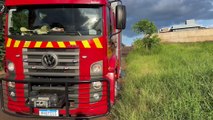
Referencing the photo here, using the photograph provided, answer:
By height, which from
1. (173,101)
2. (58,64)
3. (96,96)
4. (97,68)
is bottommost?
(173,101)

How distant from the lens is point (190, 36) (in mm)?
56500

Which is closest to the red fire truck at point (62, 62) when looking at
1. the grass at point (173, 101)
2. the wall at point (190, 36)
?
the grass at point (173, 101)

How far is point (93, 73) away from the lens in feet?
24.9

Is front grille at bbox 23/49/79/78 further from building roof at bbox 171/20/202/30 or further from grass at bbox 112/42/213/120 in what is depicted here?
building roof at bbox 171/20/202/30

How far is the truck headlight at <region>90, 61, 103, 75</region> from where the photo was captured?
300 inches

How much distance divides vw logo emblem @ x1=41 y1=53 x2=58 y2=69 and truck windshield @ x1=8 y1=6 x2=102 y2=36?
48cm

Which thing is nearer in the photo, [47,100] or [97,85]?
[47,100]

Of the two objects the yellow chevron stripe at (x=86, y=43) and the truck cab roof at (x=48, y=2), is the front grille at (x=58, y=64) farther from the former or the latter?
the truck cab roof at (x=48, y=2)

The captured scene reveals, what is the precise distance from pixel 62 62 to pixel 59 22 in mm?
892

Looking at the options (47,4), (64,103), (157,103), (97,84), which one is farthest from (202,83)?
(47,4)

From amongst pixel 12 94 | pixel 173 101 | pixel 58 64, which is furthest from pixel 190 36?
pixel 58 64

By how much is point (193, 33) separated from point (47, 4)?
166ft

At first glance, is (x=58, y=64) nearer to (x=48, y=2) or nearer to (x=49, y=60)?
(x=49, y=60)

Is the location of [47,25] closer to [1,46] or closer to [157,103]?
[157,103]
